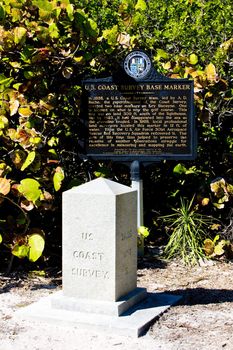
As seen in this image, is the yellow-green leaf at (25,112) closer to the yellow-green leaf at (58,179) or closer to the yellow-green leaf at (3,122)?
the yellow-green leaf at (3,122)

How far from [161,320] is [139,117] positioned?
2752mm

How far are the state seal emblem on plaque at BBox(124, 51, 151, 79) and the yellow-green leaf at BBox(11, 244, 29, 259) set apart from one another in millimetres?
2260

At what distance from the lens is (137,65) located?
801 centimetres

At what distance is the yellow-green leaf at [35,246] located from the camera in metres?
7.01

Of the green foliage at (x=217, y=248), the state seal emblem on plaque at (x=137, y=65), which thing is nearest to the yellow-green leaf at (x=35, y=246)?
the green foliage at (x=217, y=248)

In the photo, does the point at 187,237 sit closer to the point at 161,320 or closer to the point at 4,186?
the point at 4,186

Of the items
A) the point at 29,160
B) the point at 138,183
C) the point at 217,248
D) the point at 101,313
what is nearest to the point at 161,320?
the point at 101,313

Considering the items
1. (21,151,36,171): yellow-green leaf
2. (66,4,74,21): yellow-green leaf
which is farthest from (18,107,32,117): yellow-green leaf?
(66,4,74,21): yellow-green leaf

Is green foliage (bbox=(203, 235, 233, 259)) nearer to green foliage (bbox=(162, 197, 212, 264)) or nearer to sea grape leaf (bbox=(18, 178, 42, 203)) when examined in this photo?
green foliage (bbox=(162, 197, 212, 264))

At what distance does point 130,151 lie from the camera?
8.03 metres

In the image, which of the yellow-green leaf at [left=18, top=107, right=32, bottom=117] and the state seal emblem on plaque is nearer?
the yellow-green leaf at [left=18, top=107, right=32, bottom=117]

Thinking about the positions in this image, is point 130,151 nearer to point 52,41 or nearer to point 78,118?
point 78,118

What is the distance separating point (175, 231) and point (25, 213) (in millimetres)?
1903

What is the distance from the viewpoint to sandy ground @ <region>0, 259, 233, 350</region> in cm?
541
